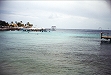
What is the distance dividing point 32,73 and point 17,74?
55 cm

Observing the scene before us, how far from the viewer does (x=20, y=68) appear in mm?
5422

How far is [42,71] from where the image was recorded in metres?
5.16

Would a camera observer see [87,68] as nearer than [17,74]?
No

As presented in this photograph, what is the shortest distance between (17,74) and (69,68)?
219 cm

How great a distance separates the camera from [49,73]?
4.98 metres

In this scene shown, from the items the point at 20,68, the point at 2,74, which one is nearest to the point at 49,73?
the point at 20,68

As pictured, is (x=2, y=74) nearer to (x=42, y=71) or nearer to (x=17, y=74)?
(x=17, y=74)

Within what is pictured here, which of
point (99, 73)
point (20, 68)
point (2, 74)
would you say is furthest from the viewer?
point (20, 68)

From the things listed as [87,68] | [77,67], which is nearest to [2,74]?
[77,67]

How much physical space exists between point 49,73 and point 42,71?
34 cm

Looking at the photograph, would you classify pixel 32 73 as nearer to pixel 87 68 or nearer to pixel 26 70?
pixel 26 70

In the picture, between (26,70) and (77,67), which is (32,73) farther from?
(77,67)

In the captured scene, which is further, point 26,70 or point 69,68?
point 69,68

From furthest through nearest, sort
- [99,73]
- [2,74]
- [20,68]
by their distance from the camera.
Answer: [20,68], [99,73], [2,74]
